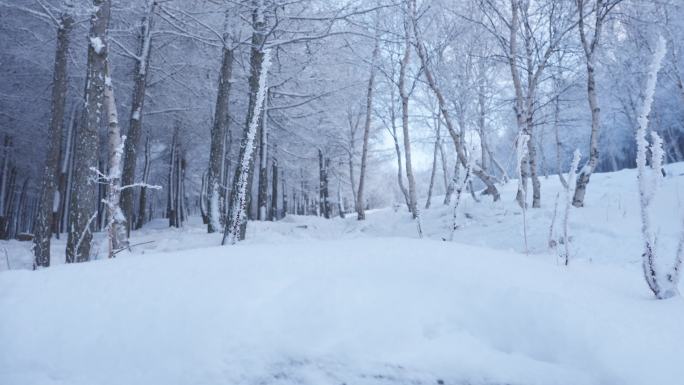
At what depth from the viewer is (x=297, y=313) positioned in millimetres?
1384

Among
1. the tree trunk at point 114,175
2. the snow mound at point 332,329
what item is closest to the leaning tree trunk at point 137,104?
the tree trunk at point 114,175

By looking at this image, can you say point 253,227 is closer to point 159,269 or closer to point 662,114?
point 159,269

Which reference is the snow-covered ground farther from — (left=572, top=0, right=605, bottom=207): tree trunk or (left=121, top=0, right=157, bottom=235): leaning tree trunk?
(left=121, top=0, right=157, bottom=235): leaning tree trunk

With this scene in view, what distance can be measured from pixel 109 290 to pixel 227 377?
2.49 ft

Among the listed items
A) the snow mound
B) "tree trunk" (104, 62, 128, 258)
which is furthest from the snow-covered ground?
→ "tree trunk" (104, 62, 128, 258)

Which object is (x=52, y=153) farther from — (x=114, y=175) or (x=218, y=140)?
(x=114, y=175)

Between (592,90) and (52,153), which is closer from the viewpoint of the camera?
(592,90)

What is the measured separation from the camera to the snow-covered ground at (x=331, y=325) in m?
1.22

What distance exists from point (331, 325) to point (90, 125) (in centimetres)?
560

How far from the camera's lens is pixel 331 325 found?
1.34m

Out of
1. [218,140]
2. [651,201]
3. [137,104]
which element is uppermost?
[137,104]

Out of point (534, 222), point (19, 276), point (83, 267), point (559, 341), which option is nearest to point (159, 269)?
point (83, 267)

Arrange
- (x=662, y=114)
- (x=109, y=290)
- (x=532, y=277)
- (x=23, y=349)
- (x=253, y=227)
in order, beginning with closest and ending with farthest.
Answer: (x=23, y=349)
(x=109, y=290)
(x=532, y=277)
(x=253, y=227)
(x=662, y=114)

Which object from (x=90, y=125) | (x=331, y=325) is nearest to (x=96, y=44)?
(x=90, y=125)
